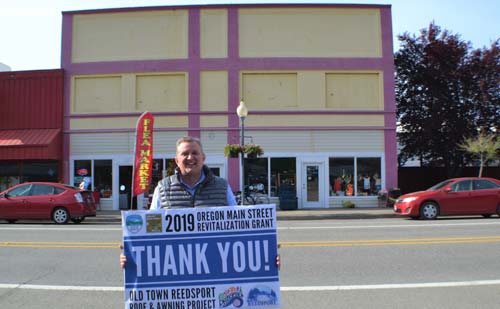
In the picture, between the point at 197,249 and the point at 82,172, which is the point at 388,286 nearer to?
the point at 197,249

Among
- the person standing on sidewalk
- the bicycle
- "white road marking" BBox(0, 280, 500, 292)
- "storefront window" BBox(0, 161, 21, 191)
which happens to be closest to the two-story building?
the bicycle

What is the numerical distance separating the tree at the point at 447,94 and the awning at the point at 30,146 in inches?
713

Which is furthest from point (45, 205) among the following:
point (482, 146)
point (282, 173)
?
point (482, 146)

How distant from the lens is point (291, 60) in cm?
2042

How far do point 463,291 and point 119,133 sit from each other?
17.5 metres

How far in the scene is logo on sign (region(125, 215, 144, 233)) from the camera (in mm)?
3541

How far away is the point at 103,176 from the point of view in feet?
66.6

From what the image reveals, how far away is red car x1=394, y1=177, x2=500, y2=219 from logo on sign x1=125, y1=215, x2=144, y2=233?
12661mm

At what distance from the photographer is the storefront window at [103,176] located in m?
20.2

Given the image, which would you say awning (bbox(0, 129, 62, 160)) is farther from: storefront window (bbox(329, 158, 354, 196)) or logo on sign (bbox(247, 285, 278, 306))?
logo on sign (bbox(247, 285, 278, 306))

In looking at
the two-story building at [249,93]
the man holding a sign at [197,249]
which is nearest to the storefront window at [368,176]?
the two-story building at [249,93]

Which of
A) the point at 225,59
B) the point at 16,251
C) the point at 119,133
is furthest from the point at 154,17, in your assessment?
the point at 16,251

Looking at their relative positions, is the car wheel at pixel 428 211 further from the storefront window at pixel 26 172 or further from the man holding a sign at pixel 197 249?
the storefront window at pixel 26 172

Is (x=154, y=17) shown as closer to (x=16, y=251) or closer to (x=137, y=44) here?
(x=137, y=44)
